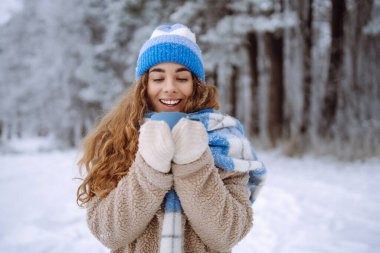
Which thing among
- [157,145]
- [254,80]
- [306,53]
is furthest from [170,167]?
[254,80]

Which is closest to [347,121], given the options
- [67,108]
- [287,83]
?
[287,83]

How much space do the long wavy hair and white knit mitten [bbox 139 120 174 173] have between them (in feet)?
1.07

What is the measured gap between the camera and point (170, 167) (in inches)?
43.8

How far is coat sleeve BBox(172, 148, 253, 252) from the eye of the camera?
1.12 metres

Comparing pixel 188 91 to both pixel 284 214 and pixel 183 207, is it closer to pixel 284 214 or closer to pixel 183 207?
pixel 183 207

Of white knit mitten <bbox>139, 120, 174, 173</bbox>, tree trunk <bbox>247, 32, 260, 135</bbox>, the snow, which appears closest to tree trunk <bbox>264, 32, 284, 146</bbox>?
tree trunk <bbox>247, 32, 260, 135</bbox>

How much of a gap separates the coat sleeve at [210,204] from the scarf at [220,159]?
7 centimetres

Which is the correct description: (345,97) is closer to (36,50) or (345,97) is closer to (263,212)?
(263,212)

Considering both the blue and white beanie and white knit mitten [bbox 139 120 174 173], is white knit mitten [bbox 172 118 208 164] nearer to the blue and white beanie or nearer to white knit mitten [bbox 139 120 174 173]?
white knit mitten [bbox 139 120 174 173]

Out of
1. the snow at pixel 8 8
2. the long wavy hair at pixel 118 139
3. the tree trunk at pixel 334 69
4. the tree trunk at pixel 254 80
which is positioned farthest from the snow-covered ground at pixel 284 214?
the snow at pixel 8 8

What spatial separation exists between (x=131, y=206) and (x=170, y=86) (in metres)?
0.53

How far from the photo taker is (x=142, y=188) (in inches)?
45.8

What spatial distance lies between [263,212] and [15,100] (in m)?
25.3

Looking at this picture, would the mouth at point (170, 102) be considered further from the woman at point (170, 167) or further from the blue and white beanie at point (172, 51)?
the blue and white beanie at point (172, 51)
